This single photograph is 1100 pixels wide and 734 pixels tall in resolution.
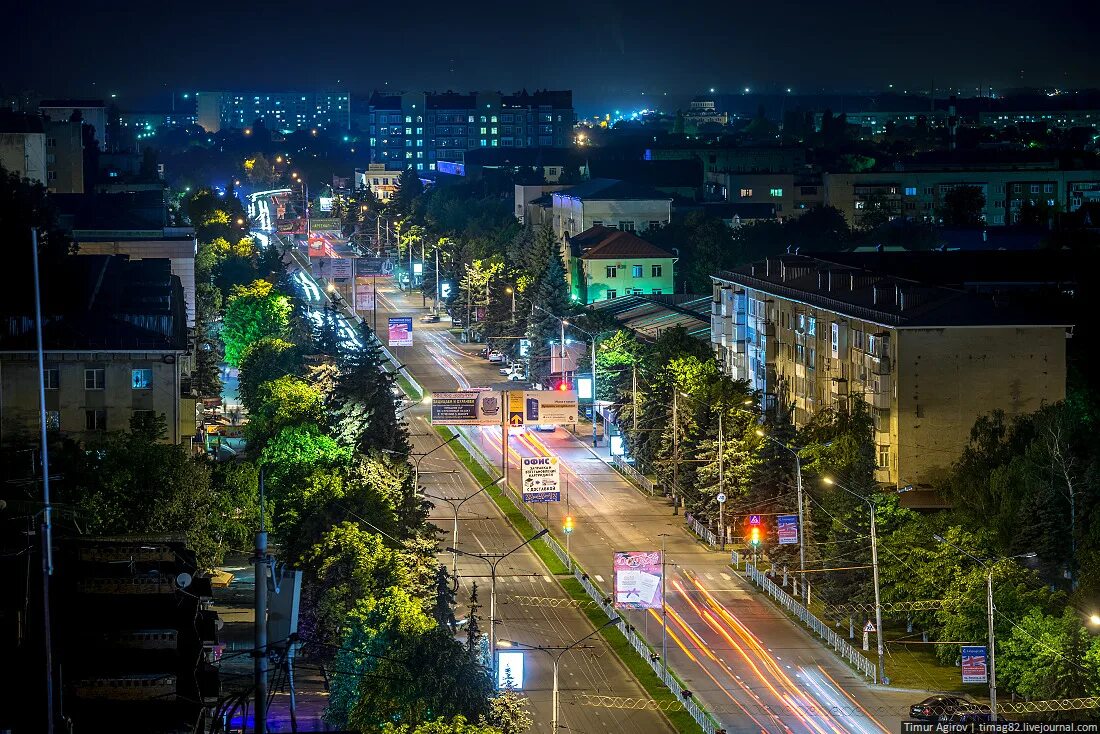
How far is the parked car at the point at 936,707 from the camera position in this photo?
158ft

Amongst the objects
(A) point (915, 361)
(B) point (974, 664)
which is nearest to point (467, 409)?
(A) point (915, 361)

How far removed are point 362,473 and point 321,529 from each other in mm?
8272

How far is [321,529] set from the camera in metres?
54.2

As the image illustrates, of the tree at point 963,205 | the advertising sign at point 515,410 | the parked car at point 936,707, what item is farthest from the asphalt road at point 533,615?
the tree at point 963,205

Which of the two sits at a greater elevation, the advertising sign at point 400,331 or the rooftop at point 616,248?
A: the rooftop at point 616,248

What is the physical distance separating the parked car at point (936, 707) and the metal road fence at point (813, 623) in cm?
436

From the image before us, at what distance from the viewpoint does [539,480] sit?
69.6 meters

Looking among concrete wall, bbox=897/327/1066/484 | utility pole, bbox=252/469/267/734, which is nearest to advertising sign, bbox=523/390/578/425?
concrete wall, bbox=897/327/1066/484

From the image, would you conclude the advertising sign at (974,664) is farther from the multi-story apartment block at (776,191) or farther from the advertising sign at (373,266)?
the multi-story apartment block at (776,191)

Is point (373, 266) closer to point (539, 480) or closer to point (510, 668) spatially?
point (539, 480)

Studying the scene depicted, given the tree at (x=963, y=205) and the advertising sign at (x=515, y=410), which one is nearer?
the advertising sign at (x=515, y=410)

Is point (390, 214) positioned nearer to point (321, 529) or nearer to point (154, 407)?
point (154, 407)

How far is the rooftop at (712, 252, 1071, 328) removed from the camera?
7475 cm

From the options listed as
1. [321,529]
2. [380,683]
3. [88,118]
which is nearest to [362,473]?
[321,529]
